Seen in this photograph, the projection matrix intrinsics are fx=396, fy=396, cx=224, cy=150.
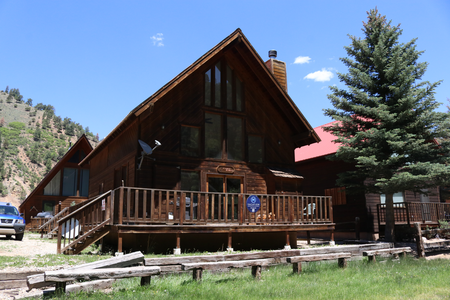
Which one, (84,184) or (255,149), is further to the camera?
(84,184)

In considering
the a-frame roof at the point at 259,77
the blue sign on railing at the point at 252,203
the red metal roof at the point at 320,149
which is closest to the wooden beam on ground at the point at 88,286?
the blue sign on railing at the point at 252,203

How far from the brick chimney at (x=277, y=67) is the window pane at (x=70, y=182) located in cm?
2163

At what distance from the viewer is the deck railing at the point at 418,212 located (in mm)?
20866

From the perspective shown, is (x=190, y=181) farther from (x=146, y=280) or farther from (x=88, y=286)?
(x=88, y=286)

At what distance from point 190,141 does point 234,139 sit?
212 centimetres

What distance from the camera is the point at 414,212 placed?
21.1m

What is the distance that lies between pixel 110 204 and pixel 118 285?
175 inches

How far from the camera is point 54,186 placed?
34.7m

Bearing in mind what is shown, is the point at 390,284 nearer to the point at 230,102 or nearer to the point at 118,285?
the point at 118,285

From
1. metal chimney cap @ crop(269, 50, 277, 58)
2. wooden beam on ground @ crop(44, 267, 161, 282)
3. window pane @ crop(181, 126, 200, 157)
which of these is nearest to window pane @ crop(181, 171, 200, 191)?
window pane @ crop(181, 126, 200, 157)

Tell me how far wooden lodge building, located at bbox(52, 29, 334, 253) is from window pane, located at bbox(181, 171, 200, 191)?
39 millimetres

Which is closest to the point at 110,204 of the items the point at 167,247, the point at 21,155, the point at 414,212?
the point at 167,247

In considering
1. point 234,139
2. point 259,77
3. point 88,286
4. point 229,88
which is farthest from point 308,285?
point 259,77

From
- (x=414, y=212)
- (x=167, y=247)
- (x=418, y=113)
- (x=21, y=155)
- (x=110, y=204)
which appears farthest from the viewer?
(x=21, y=155)
